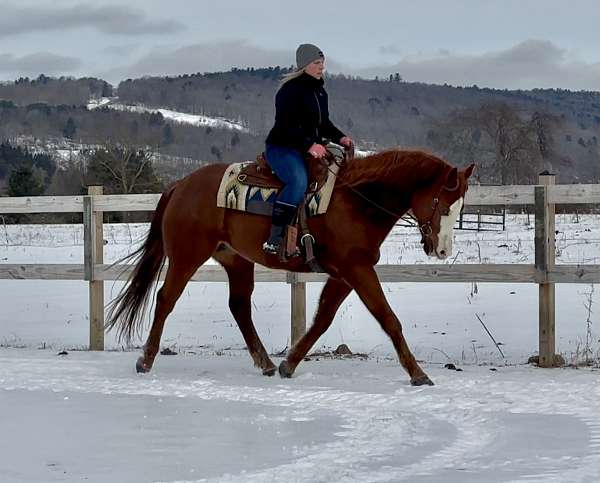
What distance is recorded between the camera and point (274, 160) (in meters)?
6.38

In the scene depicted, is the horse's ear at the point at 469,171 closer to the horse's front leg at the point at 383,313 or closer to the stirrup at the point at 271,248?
the horse's front leg at the point at 383,313

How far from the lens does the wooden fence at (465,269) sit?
704cm

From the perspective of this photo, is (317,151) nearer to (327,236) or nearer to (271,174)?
(271,174)

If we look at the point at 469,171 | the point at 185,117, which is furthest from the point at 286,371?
the point at 185,117

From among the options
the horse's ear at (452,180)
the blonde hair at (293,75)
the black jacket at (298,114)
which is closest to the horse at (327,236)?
the horse's ear at (452,180)

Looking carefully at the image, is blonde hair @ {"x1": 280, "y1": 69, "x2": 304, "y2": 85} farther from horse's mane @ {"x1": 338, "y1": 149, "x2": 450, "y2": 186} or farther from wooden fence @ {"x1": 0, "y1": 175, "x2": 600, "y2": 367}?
wooden fence @ {"x1": 0, "y1": 175, "x2": 600, "y2": 367}

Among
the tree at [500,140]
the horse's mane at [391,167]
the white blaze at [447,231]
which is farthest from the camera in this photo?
the tree at [500,140]

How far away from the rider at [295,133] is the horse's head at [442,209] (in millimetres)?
873

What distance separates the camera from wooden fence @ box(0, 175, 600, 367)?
704 centimetres

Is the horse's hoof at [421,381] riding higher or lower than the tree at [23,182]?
lower

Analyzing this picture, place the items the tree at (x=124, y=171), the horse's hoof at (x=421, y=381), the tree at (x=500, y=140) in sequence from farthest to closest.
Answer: the tree at (x=500, y=140) < the tree at (x=124, y=171) < the horse's hoof at (x=421, y=381)

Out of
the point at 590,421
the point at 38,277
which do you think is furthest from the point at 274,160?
the point at 38,277

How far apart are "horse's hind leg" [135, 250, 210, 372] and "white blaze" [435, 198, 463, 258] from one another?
198 cm

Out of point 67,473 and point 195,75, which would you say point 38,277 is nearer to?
point 67,473
